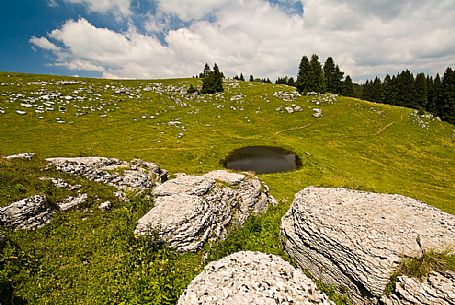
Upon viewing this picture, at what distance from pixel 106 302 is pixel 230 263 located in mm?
5873

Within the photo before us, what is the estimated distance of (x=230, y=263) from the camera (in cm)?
1027

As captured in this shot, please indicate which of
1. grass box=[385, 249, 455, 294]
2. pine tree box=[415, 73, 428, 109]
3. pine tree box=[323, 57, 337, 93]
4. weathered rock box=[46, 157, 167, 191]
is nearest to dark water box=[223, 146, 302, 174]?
weathered rock box=[46, 157, 167, 191]

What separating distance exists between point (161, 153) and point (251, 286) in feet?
138

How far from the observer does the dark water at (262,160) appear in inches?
1861

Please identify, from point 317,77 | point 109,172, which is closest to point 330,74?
point 317,77

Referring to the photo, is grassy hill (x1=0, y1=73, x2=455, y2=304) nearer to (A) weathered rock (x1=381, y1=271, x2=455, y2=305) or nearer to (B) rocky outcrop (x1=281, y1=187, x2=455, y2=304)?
(B) rocky outcrop (x1=281, y1=187, x2=455, y2=304)

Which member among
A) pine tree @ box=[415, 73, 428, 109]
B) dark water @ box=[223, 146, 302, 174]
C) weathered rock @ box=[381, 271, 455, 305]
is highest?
pine tree @ box=[415, 73, 428, 109]

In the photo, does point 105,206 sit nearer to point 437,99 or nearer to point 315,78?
point 315,78

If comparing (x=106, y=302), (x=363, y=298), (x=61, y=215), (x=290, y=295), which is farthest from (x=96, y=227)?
(x=363, y=298)

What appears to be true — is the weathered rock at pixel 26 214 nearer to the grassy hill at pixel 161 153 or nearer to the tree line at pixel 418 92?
the grassy hill at pixel 161 153

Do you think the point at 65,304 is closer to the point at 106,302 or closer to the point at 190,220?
the point at 106,302

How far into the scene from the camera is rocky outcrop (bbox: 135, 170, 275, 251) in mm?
14367

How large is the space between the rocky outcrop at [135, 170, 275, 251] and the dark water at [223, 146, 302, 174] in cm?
2193

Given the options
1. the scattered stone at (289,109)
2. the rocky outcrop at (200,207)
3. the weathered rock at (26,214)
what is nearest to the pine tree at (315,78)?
the scattered stone at (289,109)
